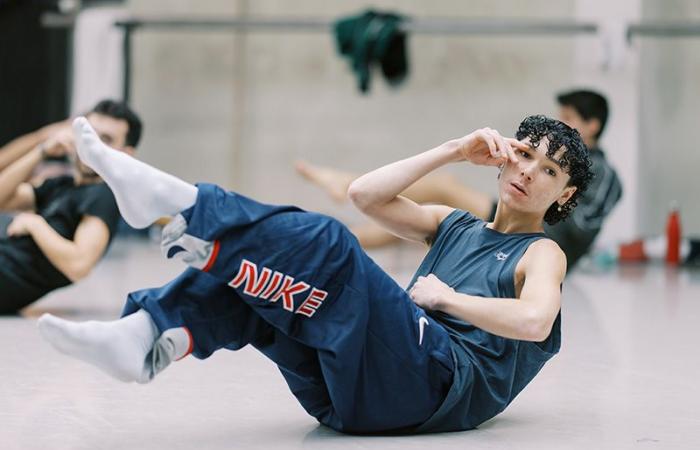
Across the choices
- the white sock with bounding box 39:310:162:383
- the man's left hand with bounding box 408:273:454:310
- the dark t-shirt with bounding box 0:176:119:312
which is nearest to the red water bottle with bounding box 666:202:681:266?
the dark t-shirt with bounding box 0:176:119:312

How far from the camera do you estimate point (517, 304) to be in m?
1.77

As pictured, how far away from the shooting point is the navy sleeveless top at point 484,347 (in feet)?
6.25

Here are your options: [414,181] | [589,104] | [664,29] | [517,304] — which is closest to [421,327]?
[517,304]

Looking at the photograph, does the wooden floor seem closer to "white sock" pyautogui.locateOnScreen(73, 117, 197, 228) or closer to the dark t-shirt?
the dark t-shirt

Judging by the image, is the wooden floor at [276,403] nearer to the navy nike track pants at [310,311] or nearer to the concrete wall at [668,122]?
the navy nike track pants at [310,311]

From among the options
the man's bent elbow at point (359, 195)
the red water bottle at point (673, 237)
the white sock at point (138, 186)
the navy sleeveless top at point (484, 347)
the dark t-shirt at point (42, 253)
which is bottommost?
the red water bottle at point (673, 237)

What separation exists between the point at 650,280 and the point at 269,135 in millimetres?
2102

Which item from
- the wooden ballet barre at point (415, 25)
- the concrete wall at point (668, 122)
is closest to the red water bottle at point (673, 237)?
the concrete wall at point (668, 122)

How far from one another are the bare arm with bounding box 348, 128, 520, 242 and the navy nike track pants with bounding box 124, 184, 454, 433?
0.25 metres

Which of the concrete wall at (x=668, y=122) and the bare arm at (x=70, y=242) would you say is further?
the concrete wall at (x=668, y=122)

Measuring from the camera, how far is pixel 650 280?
4.83m

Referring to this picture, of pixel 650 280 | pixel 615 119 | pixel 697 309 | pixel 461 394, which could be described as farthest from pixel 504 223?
pixel 615 119

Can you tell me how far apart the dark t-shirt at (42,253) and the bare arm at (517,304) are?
1601 millimetres

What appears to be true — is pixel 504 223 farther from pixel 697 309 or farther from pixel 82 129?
pixel 697 309
